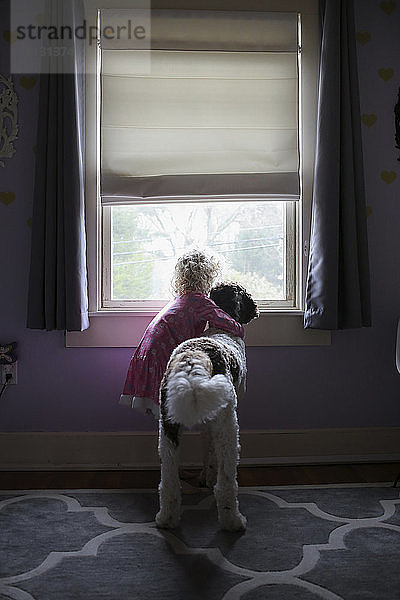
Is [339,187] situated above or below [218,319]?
above

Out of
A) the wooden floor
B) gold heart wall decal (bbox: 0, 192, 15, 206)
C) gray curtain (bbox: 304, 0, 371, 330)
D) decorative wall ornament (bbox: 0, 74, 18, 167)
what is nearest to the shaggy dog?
the wooden floor

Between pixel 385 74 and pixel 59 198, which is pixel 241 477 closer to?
pixel 59 198

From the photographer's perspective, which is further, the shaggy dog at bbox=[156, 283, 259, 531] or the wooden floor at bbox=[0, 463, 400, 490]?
the wooden floor at bbox=[0, 463, 400, 490]

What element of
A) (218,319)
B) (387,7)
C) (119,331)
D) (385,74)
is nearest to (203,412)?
(218,319)

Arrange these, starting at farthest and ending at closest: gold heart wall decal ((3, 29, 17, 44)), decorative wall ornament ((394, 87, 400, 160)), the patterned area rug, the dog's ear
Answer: decorative wall ornament ((394, 87, 400, 160)) < gold heart wall decal ((3, 29, 17, 44)) < the dog's ear < the patterned area rug

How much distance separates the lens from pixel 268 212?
12.1 ft

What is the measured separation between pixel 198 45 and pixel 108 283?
1.32m

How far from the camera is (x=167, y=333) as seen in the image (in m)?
3.13

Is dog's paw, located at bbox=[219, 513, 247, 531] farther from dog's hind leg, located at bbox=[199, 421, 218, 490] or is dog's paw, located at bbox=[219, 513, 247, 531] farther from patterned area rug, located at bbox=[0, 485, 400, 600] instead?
dog's hind leg, located at bbox=[199, 421, 218, 490]

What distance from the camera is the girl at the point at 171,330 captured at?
3.10 meters

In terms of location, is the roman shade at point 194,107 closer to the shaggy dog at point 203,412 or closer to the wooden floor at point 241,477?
the shaggy dog at point 203,412

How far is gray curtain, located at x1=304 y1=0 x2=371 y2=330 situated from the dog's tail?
1156 mm

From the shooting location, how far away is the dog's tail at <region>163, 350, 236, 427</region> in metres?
2.36

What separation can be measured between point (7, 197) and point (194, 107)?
3.54 ft
